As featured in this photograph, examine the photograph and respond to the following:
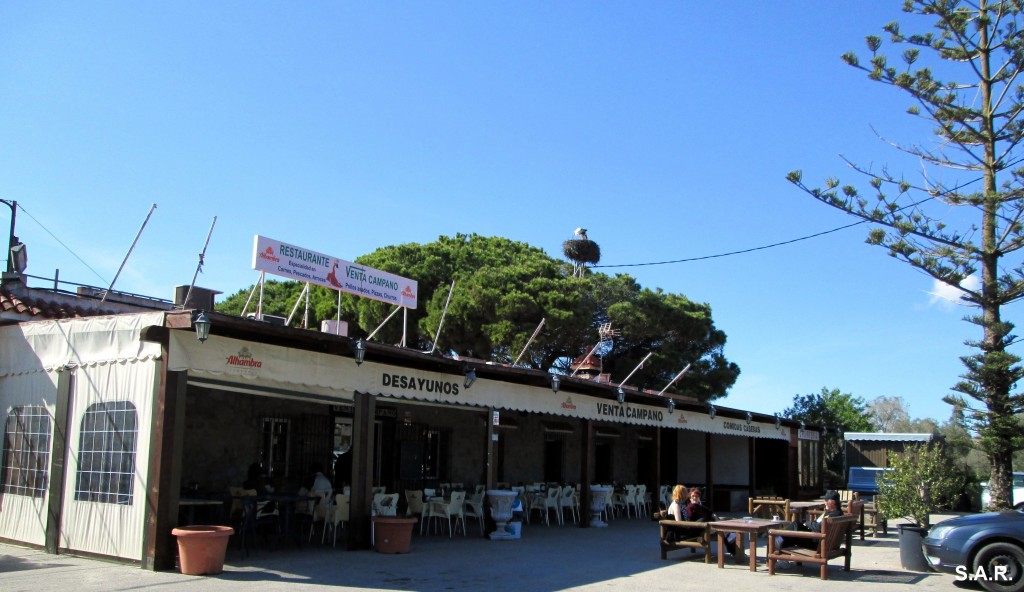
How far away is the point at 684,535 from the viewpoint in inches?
451

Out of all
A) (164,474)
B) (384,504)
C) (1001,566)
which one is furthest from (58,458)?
(1001,566)

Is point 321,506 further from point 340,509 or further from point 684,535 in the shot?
point 684,535

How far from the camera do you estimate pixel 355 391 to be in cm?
1146

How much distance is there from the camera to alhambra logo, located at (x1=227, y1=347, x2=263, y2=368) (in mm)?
9859

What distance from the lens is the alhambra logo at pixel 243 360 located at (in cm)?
986

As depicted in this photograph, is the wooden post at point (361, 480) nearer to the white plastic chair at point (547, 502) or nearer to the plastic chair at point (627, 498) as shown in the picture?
the white plastic chair at point (547, 502)

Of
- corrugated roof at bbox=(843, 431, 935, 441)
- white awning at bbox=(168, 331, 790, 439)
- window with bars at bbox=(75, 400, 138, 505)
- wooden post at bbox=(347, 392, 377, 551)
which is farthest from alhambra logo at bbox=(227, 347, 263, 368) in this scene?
corrugated roof at bbox=(843, 431, 935, 441)

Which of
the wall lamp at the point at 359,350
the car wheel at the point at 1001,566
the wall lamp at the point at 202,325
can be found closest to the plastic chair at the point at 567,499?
the wall lamp at the point at 359,350

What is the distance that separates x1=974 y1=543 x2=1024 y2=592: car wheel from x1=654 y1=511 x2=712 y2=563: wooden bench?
311cm

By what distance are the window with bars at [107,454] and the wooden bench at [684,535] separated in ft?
21.5

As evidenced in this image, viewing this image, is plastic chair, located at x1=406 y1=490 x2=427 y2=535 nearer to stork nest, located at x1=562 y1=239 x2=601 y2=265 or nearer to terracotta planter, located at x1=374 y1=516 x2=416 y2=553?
terracotta planter, located at x1=374 y1=516 x2=416 y2=553

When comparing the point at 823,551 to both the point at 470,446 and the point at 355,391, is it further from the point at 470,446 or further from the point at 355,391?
the point at 470,446

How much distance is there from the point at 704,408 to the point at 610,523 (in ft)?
14.4

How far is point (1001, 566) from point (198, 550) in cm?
830
